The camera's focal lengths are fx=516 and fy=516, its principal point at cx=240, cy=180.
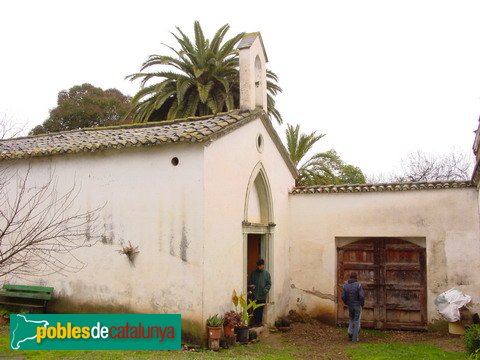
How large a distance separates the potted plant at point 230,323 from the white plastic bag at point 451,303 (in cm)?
502

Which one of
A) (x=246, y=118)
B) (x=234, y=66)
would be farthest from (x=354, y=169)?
(x=246, y=118)

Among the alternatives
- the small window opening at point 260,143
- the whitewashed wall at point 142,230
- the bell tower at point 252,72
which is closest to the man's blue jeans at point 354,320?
the whitewashed wall at point 142,230

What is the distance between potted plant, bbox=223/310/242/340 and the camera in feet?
33.3

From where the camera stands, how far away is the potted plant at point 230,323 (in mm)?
10156

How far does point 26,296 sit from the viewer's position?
Result: 11117 mm

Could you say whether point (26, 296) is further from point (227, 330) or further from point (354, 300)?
point (354, 300)

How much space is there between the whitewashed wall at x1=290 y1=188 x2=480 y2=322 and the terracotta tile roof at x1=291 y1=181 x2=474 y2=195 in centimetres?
12

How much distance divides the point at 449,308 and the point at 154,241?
22.7ft

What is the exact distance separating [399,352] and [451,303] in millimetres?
2300

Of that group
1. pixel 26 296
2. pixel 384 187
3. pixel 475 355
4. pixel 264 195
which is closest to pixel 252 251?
pixel 264 195

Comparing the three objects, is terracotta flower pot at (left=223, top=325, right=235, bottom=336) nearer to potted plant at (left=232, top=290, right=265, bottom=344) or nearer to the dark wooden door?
potted plant at (left=232, top=290, right=265, bottom=344)

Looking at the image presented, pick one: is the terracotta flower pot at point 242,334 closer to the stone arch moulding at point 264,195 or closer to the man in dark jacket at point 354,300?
the man in dark jacket at point 354,300

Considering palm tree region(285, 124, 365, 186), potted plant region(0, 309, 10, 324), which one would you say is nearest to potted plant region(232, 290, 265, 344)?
potted plant region(0, 309, 10, 324)

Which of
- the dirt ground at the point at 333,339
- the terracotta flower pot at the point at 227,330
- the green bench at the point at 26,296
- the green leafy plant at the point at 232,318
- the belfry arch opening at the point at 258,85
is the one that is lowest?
the dirt ground at the point at 333,339
